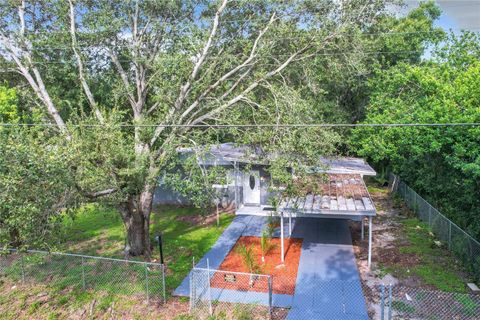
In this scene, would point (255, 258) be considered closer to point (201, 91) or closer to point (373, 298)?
point (373, 298)

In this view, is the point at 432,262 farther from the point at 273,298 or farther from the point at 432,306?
the point at 273,298

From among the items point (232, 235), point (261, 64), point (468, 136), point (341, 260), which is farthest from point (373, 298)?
point (261, 64)

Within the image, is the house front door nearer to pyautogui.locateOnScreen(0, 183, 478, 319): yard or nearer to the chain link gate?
pyautogui.locateOnScreen(0, 183, 478, 319): yard

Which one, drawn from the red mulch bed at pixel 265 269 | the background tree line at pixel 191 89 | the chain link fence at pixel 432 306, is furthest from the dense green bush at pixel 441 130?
the red mulch bed at pixel 265 269

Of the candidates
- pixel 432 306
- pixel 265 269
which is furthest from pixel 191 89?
pixel 432 306

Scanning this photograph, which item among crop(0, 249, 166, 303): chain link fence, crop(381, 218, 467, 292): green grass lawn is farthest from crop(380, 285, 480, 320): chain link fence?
crop(0, 249, 166, 303): chain link fence

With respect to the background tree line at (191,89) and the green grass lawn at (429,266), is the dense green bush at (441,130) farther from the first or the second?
the green grass lawn at (429,266)
